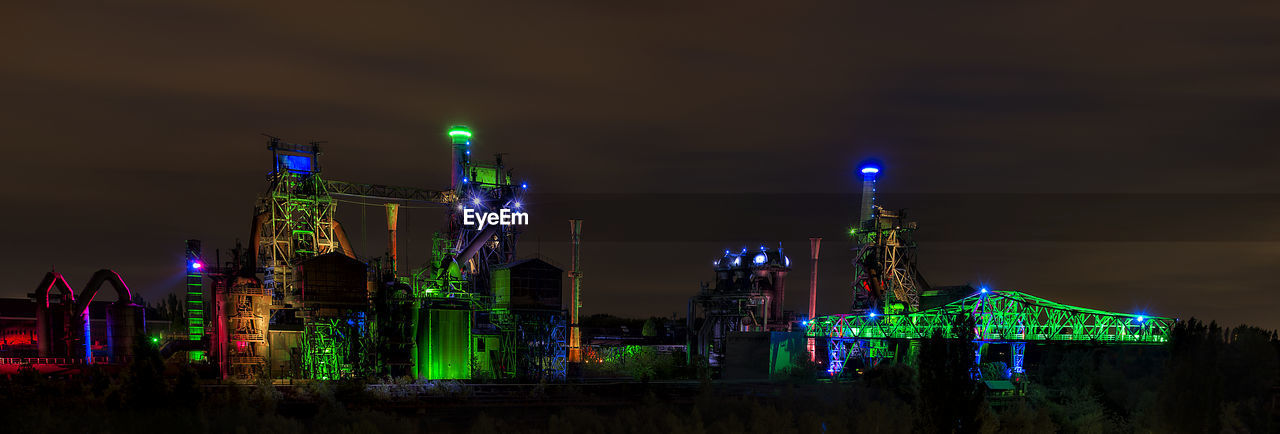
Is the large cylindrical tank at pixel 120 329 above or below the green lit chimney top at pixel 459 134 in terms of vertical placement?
below

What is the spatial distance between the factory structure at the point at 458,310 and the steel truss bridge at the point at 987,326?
0.98ft

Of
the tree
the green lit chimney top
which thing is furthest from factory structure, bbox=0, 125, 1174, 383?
the tree

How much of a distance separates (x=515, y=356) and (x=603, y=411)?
1426 centimetres

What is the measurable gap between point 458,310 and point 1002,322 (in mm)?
61136

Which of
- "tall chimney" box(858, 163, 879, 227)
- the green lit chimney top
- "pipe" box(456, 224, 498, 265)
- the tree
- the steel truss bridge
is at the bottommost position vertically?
the steel truss bridge

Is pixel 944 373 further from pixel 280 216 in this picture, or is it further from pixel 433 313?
pixel 280 216

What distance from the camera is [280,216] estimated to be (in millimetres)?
91250

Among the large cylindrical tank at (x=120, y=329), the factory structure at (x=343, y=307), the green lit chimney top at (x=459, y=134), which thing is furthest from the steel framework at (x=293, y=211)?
the large cylindrical tank at (x=120, y=329)

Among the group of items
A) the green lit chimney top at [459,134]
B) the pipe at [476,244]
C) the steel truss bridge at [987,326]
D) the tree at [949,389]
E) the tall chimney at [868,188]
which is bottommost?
the steel truss bridge at [987,326]

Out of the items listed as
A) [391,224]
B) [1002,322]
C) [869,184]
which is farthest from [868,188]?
[391,224]

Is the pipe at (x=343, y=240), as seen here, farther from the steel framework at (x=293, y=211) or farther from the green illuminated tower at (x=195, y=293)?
the green illuminated tower at (x=195, y=293)

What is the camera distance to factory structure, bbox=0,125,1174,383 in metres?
86.8

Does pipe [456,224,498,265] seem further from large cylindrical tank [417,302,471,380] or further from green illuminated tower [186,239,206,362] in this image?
green illuminated tower [186,239,206,362]

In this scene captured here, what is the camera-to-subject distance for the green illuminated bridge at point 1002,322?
110688 mm
